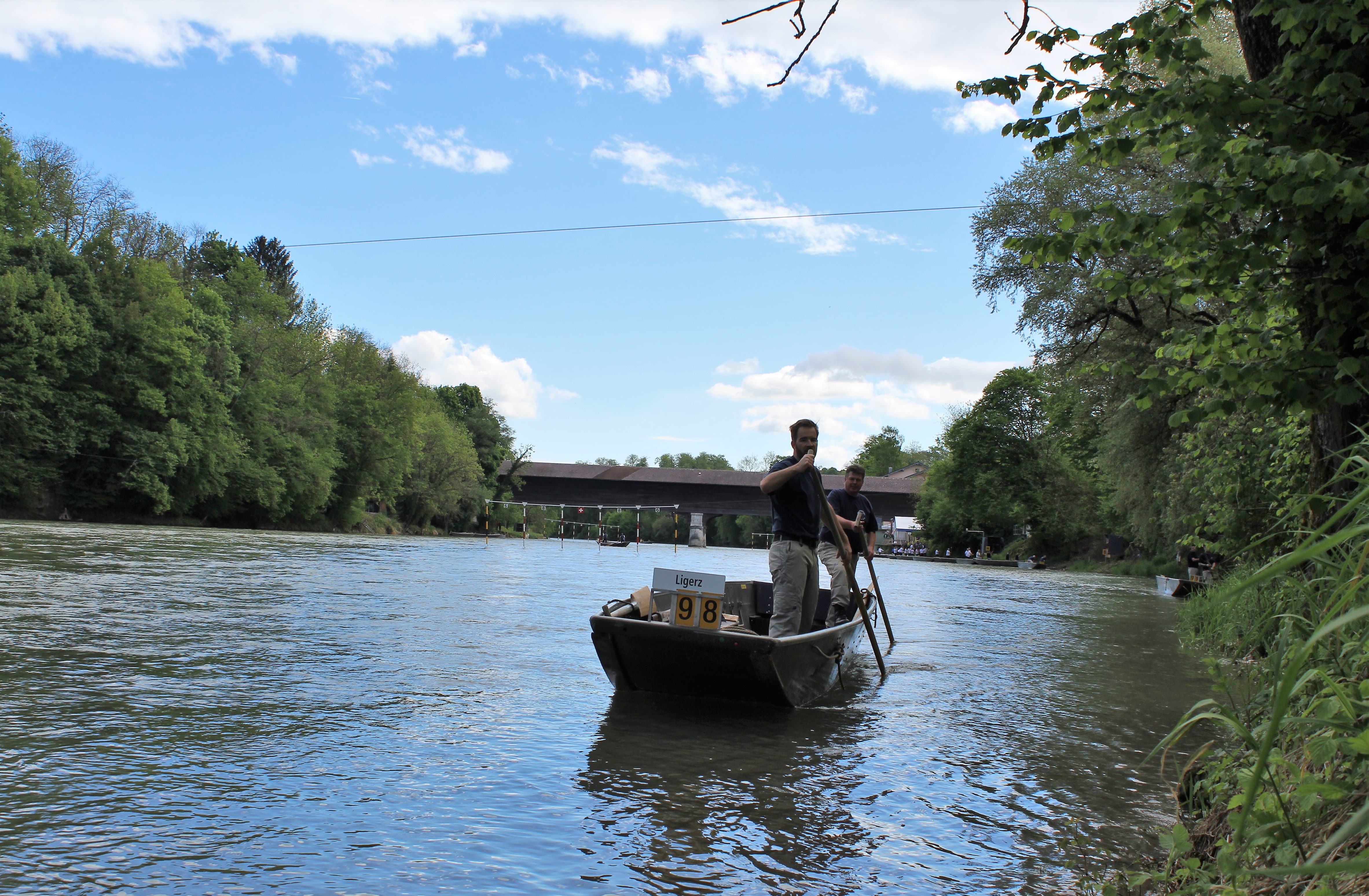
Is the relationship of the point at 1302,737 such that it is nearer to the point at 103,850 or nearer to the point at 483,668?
the point at 103,850

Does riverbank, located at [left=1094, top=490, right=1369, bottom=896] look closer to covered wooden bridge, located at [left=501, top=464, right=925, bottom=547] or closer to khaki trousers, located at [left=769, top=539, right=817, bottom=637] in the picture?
khaki trousers, located at [left=769, top=539, right=817, bottom=637]

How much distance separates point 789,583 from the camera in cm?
753

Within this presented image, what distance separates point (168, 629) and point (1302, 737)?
906 cm

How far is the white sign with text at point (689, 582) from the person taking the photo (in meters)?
7.21

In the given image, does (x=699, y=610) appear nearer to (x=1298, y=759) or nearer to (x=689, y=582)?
(x=689, y=582)

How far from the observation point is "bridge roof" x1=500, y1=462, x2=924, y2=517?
7106 centimetres

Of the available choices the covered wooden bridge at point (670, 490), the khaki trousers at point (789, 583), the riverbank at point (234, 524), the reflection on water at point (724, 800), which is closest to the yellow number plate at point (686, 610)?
the reflection on water at point (724, 800)

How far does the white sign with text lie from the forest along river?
0.83 meters

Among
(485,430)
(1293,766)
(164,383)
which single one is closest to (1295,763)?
(1293,766)

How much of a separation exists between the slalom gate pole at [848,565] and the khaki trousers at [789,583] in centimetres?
49

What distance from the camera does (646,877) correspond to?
12.4 ft

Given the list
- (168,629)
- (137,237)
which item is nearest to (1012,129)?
(168,629)

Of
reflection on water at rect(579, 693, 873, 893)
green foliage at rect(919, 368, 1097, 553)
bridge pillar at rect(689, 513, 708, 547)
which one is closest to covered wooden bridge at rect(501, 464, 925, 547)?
green foliage at rect(919, 368, 1097, 553)

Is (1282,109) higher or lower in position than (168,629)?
higher
